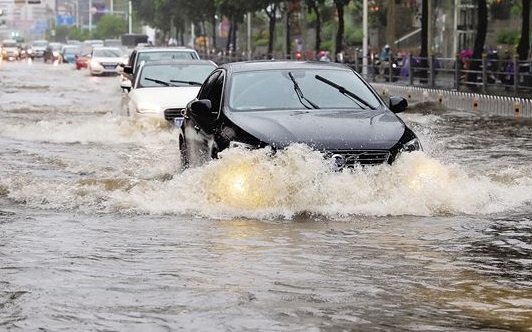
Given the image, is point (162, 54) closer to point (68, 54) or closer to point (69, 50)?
point (68, 54)

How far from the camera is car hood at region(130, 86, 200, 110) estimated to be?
Answer: 19656mm

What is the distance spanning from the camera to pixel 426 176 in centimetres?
1112

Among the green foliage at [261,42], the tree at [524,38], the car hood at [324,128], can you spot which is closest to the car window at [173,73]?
the car hood at [324,128]

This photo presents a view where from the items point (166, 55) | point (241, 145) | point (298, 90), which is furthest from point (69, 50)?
point (241, 145)

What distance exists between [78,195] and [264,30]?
Result: 84.0 metres

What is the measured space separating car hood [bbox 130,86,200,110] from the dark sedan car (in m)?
5.76

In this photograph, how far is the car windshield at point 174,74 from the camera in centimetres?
2078

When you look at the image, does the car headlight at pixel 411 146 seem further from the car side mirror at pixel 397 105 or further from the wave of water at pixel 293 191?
the car side mirror at pixel 397 105

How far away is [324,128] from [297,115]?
0.59 metres

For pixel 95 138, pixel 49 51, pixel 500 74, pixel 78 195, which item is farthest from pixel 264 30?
pixel 78 195

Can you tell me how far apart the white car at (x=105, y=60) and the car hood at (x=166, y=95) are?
123 ft

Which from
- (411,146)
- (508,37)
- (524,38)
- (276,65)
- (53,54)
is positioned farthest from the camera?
(53,54)

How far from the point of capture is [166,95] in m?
20.1

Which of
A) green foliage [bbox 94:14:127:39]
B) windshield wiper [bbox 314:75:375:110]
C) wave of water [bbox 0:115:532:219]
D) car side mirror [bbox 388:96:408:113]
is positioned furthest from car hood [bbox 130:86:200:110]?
green foliage [bbox 94:14:127:39]
